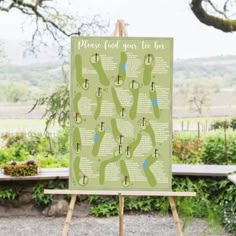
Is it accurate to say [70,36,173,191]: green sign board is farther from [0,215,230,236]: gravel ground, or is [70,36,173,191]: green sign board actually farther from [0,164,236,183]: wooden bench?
[0,164,236,183]: wooden bench

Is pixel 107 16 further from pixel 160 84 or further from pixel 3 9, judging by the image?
pixel 160 84

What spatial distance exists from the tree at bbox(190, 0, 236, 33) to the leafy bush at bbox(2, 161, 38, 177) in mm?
2574

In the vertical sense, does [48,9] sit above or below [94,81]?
above

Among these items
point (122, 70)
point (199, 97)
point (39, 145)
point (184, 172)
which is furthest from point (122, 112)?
point (199, 97)

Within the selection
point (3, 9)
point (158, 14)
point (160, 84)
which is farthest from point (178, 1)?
point (160, 84)

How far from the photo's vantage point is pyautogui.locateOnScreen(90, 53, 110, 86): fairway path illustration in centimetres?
404

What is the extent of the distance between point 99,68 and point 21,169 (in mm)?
2249

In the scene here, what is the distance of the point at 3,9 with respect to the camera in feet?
24.9

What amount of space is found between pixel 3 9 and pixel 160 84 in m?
4.01

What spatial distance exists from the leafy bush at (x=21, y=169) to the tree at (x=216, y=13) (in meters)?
2.57

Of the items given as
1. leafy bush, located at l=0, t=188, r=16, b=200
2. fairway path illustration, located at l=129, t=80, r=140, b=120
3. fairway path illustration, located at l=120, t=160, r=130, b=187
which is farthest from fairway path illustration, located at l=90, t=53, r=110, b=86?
leafy bush, located at l=0, t=188, r=16, b=200

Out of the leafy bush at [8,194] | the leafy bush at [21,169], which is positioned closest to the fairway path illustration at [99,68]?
the leafy bush at [21,169]

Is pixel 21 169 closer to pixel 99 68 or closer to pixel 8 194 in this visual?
pixel 8 194

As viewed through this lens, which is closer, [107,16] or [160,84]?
[160,84]
